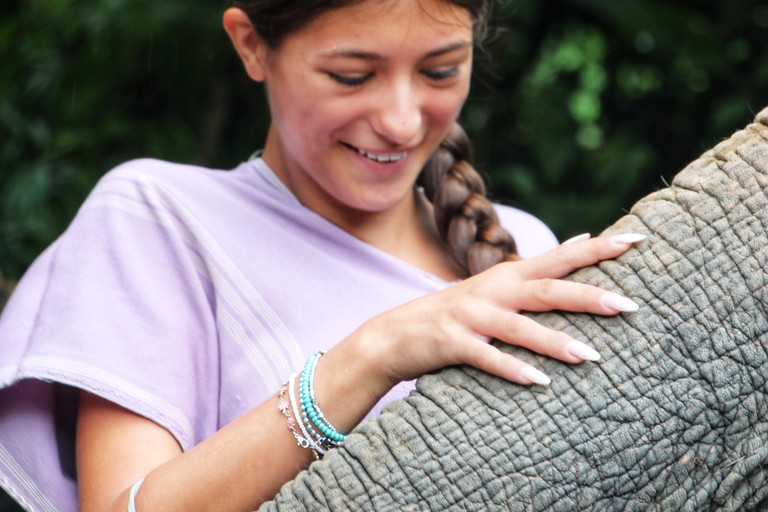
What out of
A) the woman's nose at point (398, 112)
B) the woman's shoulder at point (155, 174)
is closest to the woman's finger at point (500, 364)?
the woman's nose at point (398, 112)

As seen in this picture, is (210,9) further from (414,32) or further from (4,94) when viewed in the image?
(414,32)

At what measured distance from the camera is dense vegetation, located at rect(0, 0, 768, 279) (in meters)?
2.44

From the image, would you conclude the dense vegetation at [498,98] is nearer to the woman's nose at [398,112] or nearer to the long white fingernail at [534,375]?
the woman's nose at [398,112]

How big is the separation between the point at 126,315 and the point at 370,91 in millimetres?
448

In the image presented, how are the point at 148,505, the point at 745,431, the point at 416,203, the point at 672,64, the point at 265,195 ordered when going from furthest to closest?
the point at 672,64, the point at 416,203, the point at 265,195, the point at 148,505, the point at 745,431

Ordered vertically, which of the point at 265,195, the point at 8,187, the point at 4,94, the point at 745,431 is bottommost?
the point at 8,187

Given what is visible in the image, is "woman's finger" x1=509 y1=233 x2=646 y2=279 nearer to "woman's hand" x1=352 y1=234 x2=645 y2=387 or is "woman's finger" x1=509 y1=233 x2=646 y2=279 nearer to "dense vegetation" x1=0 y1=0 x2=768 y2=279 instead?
"woman's hand" x1=352 y1=234 x2=645 y2=387

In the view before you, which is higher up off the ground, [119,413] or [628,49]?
[628,49]

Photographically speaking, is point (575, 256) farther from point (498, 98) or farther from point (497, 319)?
point (498, 98)

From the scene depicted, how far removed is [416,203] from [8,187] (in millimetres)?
1408

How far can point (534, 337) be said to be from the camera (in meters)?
0.80

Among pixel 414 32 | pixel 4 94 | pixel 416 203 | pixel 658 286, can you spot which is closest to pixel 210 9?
pixel 4 94

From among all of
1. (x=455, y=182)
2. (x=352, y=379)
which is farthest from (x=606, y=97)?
(x=352, y=379)

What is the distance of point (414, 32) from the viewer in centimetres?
115
